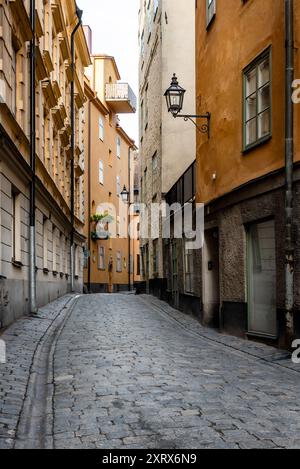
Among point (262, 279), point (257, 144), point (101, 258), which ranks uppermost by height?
point (257, 144)

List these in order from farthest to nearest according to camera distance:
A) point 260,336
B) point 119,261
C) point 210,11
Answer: point 119,261, point 210,11, point 260,336

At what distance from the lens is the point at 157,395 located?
6.68 metres

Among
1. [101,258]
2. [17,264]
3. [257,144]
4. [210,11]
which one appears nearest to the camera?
[257,144]

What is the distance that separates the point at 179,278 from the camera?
771 inches

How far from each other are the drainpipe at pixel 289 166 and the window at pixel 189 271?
7.28 meters

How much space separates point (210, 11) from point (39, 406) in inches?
443

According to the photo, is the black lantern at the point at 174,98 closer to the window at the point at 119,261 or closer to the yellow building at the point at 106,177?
the yellow building at the point at 106,177

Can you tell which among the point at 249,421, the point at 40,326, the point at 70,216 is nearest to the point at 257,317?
the point at 40,326

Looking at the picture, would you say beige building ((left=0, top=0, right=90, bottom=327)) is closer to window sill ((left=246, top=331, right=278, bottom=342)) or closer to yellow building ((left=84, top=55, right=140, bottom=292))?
window sill ((left=246, top=331, right=278, bottom=342))

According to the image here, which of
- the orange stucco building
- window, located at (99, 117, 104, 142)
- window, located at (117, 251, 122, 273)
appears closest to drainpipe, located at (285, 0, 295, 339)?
the orange stucco building

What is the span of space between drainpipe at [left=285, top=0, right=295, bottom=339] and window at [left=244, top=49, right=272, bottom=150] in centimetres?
103

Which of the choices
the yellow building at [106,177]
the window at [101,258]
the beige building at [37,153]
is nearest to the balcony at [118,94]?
→ the yellow building at [106,177]

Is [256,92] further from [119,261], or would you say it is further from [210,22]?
[119,261]

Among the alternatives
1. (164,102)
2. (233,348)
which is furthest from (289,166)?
(164,102)
